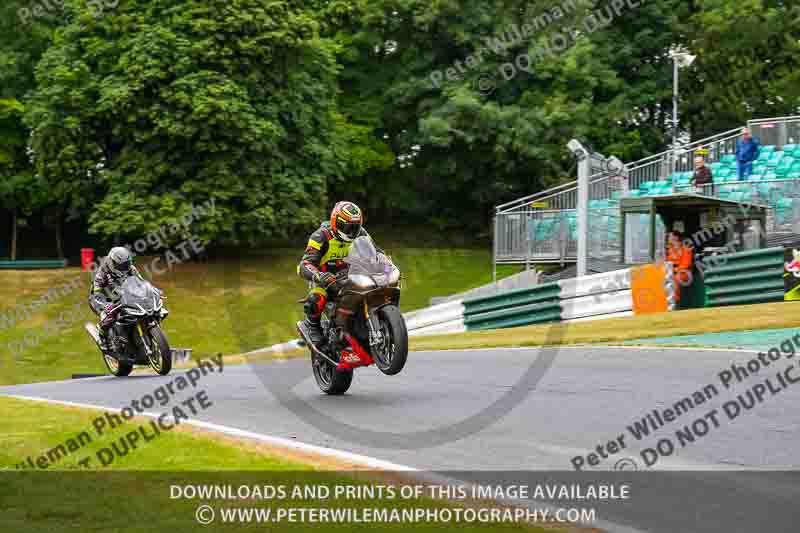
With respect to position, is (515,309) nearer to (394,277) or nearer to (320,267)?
(320,267)

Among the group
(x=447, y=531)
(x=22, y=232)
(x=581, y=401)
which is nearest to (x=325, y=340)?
(x=581, y=401)

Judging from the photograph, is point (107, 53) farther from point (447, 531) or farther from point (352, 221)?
point (447, 531)

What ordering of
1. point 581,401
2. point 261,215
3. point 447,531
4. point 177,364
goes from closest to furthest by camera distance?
point 447,531
point 581,401
point 177,364
point 261,215

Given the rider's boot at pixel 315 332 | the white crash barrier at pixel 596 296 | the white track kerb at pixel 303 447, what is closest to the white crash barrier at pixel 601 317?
the white crash barrier at pixel 596 296

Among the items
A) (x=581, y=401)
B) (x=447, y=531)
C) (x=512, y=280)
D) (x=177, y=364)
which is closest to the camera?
(x=447, y=531)

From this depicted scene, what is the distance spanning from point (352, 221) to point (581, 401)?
8.62ft

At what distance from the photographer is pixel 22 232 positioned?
52719mm

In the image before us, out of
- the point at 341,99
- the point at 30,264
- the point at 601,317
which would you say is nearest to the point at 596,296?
the point at 601,317

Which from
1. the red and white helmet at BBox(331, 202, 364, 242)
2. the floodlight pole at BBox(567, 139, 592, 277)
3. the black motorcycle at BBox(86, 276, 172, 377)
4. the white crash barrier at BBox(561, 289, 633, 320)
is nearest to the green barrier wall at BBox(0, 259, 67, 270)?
the floodlight pole at BBox(567, 139, 592, 277)

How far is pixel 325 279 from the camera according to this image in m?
10.7

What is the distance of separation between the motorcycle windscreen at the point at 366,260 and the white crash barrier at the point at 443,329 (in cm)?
1401

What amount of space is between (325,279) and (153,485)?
14.0ft

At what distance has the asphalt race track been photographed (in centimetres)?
636

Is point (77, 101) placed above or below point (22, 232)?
above
